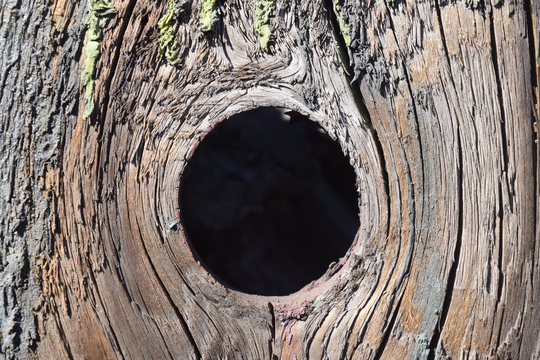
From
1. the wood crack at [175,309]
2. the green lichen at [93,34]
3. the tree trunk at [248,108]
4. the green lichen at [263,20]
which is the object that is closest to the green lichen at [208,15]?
the tree trunk at [248,108]

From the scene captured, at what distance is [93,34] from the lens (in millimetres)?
1671

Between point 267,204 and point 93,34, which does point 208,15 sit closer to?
point 93,34

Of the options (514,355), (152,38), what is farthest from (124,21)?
(514,355)

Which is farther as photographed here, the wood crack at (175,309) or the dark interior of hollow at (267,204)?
the dark interior of hollow at (267,204)

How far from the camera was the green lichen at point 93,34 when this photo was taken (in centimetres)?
167

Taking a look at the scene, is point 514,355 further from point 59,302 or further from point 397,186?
point 59,302

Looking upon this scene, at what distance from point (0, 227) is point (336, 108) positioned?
1131 mm

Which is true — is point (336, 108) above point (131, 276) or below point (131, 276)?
above

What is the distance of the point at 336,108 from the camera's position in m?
1.71

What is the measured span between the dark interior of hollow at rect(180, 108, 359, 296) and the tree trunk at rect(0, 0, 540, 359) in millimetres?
1725

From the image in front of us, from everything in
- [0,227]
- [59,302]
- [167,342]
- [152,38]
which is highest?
[152,38]

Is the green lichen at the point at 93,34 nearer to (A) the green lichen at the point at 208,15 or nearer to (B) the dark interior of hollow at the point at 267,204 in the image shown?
(A) the green lichen at the point at 208,15

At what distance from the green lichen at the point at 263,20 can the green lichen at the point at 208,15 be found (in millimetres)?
131

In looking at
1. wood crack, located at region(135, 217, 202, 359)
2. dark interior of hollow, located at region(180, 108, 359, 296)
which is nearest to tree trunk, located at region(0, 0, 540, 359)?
wood crack, located at region(135, 217, 202, 359)
